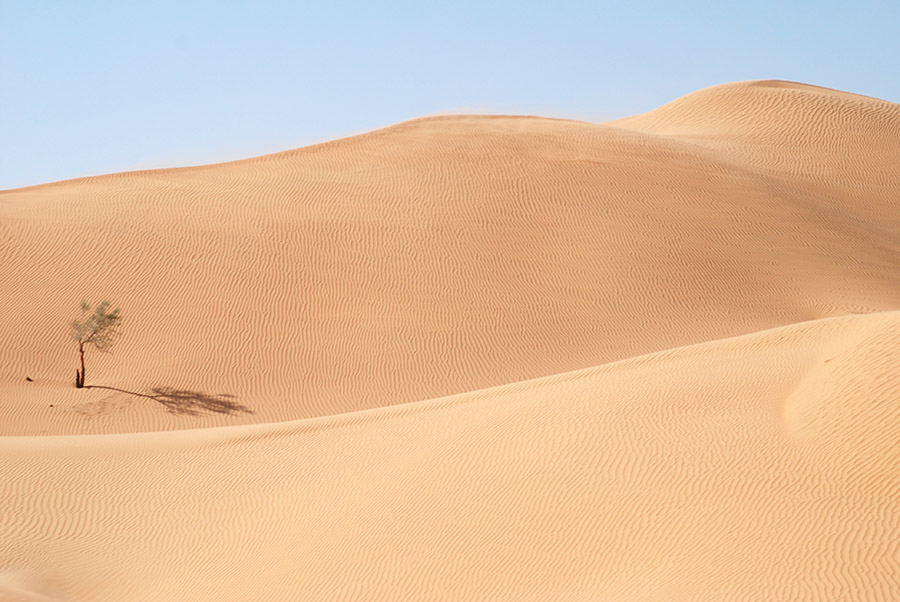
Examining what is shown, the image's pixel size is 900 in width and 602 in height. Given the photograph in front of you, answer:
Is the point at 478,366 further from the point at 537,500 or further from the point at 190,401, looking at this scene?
the point at 537,500

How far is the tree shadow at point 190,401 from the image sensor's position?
17922mm

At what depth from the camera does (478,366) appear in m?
19.8

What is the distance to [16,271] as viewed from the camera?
20.9m

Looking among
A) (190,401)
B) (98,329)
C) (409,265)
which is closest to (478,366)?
(409,265)

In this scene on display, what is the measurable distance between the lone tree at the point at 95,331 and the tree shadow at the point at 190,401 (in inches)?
33.8

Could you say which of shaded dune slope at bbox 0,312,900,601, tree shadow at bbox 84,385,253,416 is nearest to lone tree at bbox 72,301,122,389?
tree shadow at bbox 84,385,253,416

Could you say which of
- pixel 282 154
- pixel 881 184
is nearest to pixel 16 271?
pixel 282 154

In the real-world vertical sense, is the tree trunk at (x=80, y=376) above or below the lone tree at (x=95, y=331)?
below

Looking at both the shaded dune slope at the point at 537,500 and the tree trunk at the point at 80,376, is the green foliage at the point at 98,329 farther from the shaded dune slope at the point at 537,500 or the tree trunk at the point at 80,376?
the shaded dune slope at the point at 537,500

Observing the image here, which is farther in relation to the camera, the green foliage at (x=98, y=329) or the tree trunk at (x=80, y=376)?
the green foliage at (x=98, y=329)

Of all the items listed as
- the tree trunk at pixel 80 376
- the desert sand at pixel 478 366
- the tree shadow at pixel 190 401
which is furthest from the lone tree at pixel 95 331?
the tree shadow at pixel 190 401

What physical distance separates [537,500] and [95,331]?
12.5 m

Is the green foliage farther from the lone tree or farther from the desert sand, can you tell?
the desert sand

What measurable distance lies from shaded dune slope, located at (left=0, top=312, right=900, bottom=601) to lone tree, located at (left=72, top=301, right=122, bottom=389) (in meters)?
5.97
